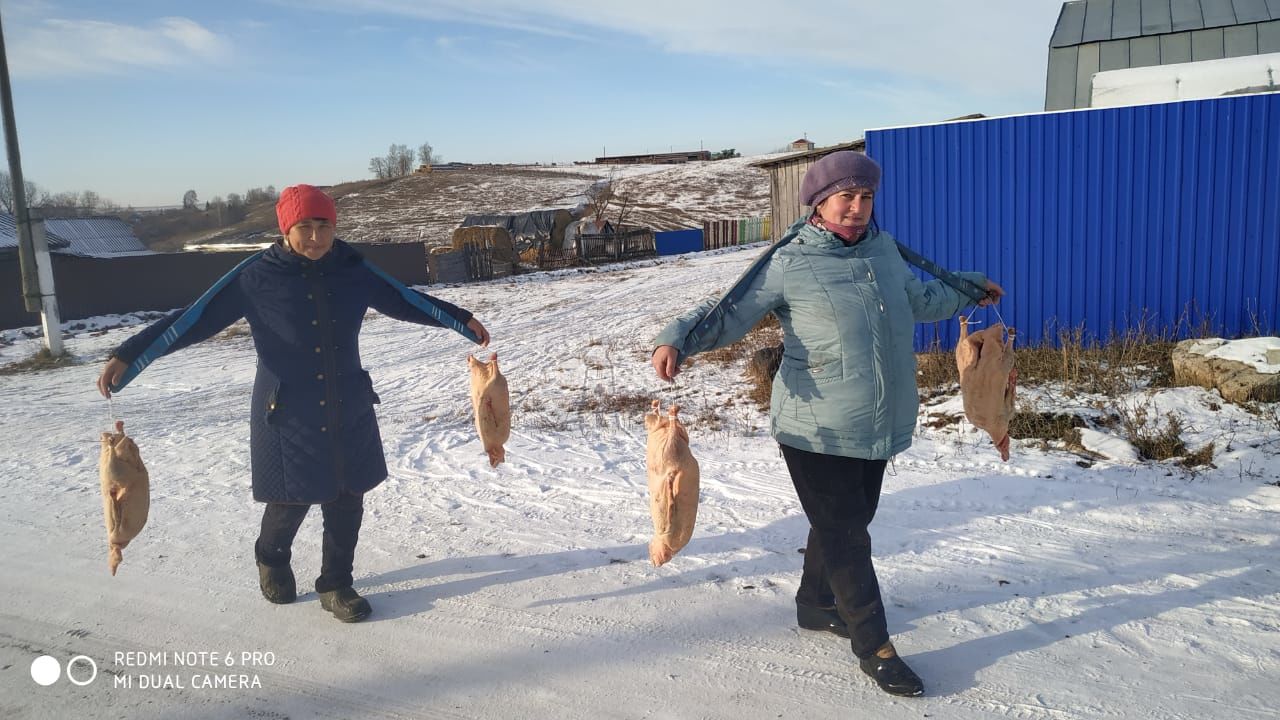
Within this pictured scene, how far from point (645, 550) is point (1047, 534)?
211 centimetres

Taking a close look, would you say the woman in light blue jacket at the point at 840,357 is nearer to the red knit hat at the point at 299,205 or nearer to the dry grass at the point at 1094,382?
the red knit hat at the point at 299,205

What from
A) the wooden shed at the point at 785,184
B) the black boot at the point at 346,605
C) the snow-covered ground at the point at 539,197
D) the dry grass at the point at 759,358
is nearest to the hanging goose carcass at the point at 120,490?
the black boot at the point at 346,605

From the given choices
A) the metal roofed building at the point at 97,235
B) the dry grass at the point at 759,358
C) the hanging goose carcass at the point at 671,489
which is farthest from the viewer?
the metal roofed building at the point at 97,235

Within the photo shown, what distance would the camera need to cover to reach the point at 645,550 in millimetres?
4336

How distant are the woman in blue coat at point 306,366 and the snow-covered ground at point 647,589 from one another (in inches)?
19.1

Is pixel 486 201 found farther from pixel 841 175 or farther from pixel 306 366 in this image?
pixel 841 175

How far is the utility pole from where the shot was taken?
517 inches

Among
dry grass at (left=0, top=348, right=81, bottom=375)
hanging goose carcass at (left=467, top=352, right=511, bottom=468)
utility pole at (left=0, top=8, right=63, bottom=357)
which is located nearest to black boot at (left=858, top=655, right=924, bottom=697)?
hanging goose carcass at (left=467, top=352, right=511, bottom=468)

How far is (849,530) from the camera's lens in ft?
9.86

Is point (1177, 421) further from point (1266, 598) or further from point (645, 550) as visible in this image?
point (645, 550)

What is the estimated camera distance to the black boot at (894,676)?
289cm

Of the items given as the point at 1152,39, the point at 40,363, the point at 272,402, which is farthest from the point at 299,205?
the point at 1152,39

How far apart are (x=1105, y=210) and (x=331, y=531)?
25.0 ft

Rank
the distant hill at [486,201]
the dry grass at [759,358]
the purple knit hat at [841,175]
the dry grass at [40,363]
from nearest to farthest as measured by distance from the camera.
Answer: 1. the purple knit hat at [841,175]
2. the dry grass at [759,358]
3. the dry grass at [40,363]
4. the distant hill at [486,201]
